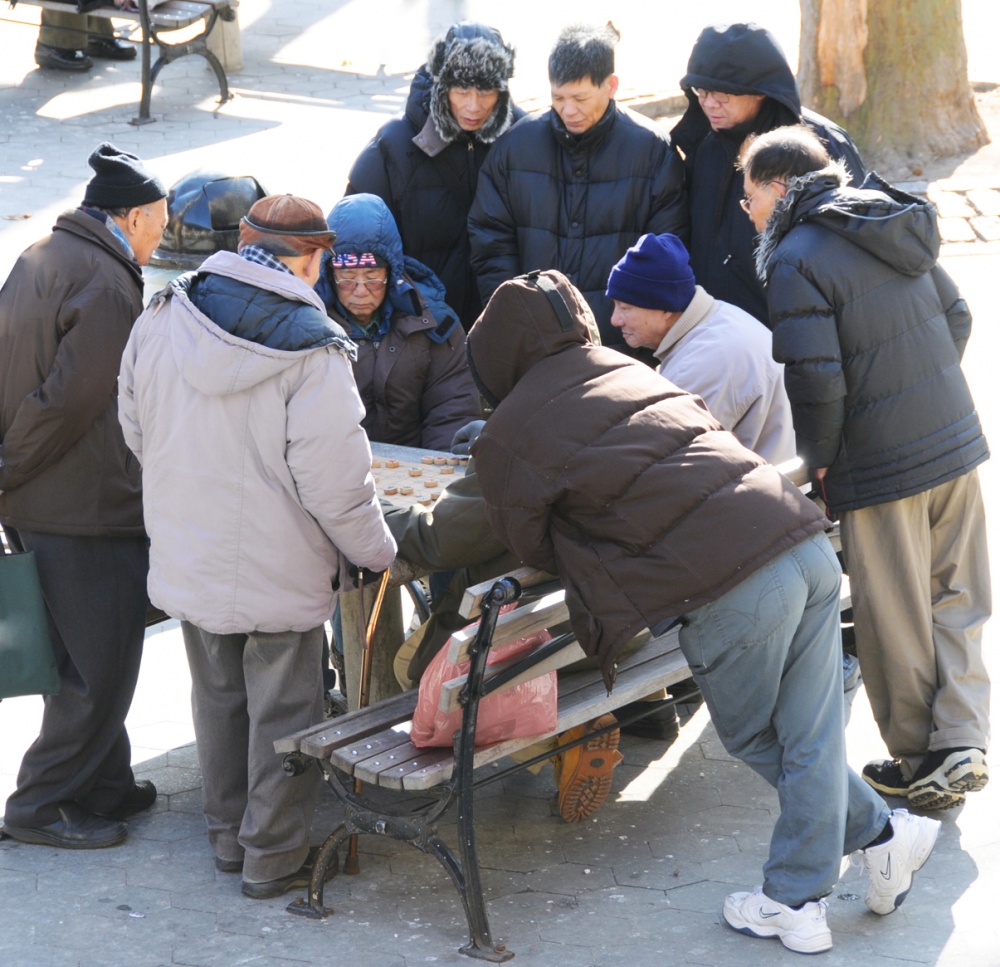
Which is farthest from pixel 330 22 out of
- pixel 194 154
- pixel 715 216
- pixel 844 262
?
pixel 844 262

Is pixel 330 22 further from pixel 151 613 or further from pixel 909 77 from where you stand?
pixel 151 613

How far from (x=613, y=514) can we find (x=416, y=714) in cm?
80

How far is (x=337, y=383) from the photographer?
141 inches

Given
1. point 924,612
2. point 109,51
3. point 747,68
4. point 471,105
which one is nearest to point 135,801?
point 924,612

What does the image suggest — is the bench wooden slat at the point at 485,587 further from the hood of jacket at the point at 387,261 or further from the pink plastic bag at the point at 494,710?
the hood of jacket at the point at 387,261

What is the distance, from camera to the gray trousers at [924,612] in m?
4.07

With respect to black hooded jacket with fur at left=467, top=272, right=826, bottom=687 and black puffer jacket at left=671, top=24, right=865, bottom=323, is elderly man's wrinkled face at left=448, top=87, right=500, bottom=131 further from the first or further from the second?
black hooded jacket with fur at left=467, top=272, right=826, bottom=687

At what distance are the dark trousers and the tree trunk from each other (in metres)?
8.34

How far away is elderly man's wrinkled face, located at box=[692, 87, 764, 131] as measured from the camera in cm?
485

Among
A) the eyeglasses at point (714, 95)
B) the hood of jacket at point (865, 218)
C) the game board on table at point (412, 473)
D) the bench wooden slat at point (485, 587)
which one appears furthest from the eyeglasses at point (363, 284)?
the bench wooden slat at point (485, 587)

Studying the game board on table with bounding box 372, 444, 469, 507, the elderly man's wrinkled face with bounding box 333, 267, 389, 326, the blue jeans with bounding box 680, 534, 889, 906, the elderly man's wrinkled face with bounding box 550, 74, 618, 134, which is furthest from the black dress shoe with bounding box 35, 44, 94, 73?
the blue jeans with bounding box 680, 534, 889, 906

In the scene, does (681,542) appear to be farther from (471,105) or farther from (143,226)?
(471,105)

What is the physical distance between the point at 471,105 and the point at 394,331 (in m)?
0.95

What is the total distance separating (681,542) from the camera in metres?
3.22
